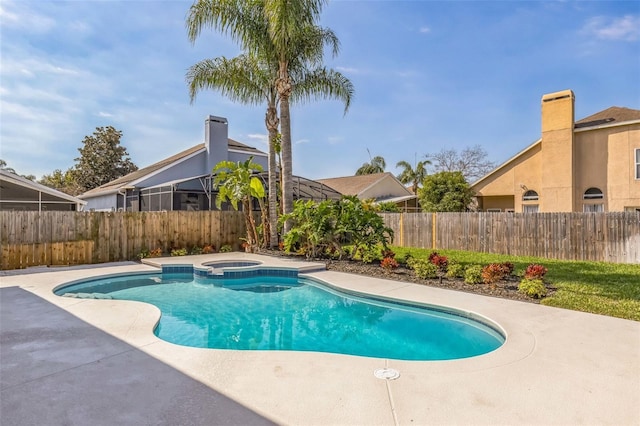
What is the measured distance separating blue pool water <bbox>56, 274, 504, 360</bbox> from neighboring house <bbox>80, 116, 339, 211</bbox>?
9.13m

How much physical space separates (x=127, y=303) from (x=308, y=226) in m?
6.04

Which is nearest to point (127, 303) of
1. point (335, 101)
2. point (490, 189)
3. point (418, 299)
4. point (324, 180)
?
point (418, 299)

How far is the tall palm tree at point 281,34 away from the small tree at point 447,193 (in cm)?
1097

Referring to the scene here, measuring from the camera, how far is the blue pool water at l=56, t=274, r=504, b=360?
5219 mm

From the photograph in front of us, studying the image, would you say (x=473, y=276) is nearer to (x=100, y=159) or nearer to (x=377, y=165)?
(x=377, y=165)

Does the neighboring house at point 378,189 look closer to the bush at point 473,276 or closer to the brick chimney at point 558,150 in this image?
the brick chimney at point 558,150

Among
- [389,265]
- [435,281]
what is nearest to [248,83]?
[389,265]

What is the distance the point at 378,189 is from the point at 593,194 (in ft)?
45.8

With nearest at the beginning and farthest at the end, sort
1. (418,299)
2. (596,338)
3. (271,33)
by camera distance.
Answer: (596,338), (418,299), (271,33)

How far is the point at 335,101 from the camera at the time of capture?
14.9m

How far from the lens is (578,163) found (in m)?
17.4

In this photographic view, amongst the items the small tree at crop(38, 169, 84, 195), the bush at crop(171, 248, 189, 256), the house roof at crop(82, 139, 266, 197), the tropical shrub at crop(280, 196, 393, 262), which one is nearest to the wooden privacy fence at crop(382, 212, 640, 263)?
the tropical shrub at crop(280, 196, 393, 262)

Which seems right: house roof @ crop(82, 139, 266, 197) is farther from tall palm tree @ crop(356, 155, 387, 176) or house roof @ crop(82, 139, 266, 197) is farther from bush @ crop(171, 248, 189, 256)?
tall palm tree @ crop(356, 155, 387, 176)

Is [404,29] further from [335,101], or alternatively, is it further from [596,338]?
[596,338]
